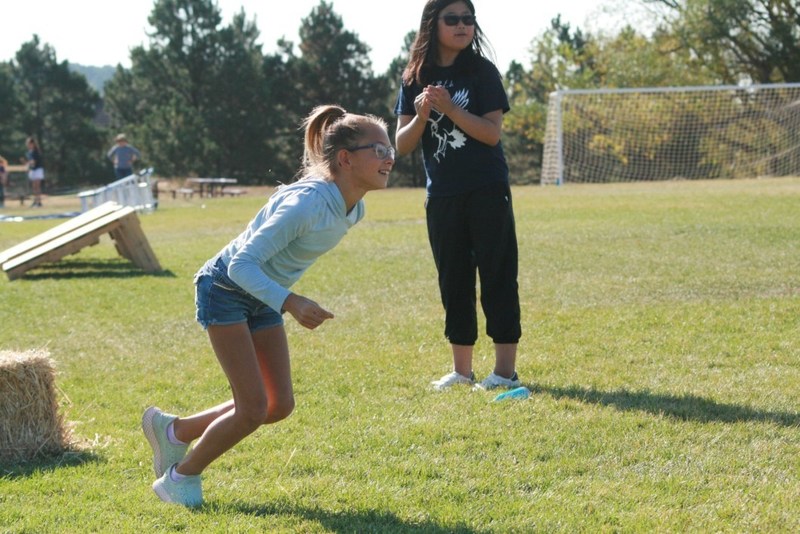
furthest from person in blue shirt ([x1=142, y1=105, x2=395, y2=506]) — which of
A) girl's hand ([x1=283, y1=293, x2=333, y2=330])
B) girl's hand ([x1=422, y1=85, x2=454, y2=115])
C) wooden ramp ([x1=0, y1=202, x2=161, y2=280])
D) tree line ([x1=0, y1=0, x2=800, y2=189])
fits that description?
tree line ([x1=0, y1=0, x2=800, y2=189])

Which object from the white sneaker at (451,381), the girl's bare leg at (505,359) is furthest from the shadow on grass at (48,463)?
the girl's bare leg at (505,359)

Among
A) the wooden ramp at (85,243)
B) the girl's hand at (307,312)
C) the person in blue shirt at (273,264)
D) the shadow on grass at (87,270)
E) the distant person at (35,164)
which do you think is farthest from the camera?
the distant person at (35,164)

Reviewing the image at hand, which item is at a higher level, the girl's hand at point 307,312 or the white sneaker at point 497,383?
the girl's hand at point 307,312

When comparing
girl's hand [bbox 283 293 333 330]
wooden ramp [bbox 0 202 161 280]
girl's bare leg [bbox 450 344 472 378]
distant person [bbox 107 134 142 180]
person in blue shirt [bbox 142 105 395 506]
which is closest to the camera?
girl's hand [bbox 283 293 333 330]

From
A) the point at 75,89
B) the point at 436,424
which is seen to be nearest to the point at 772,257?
the point at 436,424

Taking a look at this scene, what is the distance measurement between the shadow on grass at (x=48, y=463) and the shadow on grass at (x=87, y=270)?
7.64m

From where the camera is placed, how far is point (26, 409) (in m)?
4.94

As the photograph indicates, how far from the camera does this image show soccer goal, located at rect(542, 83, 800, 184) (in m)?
36.7

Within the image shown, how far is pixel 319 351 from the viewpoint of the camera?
7598 mm

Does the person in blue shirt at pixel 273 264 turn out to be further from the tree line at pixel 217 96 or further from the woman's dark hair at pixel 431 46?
the tree line at pixel 217 96

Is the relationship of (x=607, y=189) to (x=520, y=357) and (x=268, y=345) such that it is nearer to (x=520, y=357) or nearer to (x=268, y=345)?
(x=520, y=357)

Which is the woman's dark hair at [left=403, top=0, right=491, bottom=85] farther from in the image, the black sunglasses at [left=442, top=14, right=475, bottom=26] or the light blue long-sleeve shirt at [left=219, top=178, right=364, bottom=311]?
the light blue long-sleeve shirt at [left=219, top=178, right=364, bottom=311]

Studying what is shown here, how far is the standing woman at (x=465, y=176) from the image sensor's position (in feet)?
20.0

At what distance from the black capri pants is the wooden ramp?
7.35 metres
